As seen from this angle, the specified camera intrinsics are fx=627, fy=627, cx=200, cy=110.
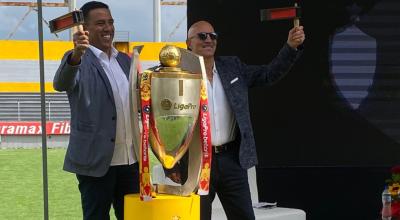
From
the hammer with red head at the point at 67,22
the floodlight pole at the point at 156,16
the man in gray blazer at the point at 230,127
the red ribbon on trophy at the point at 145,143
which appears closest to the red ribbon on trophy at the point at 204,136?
the red ribbon on trophy at the point at 145,143

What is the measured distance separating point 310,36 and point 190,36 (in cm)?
167

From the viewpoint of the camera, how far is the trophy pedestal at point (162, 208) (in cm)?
238

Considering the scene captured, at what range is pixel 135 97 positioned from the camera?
241 cm

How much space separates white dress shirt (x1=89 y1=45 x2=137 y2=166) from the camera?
264 cm

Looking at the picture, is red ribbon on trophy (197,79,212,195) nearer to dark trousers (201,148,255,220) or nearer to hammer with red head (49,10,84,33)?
dark trousers (201,148,255,220)

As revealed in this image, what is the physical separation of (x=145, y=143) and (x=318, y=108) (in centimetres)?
216

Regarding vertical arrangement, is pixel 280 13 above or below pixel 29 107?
above

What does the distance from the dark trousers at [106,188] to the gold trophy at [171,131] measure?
237 millimetres

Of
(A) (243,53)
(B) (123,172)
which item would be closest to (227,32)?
(A) (243,53)

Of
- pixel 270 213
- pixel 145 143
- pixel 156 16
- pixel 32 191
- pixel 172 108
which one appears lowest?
pixel 32 191

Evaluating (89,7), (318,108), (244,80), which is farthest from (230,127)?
(318,108)

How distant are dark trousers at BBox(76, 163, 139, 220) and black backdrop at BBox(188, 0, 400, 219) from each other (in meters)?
1.71

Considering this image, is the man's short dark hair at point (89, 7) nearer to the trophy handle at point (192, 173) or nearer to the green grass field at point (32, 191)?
the trophy handle at point (192, 173)

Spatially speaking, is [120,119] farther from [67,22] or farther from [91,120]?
[67,22]
